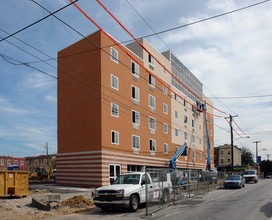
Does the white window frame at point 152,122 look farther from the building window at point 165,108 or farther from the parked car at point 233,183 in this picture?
the parked car at point 233,183

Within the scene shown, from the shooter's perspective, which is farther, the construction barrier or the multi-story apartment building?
the multi-story apartment building

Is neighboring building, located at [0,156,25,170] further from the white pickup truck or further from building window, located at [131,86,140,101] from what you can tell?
the white pickup truck

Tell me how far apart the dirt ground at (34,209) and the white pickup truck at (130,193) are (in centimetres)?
170

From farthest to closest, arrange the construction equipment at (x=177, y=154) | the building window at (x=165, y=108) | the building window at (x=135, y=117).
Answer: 1. the building window at (x=165, y=108)
2. the construction equipment at (x=177, y=154)
3. the building window at (x=135, y=117)

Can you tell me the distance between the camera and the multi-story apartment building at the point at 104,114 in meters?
26.5

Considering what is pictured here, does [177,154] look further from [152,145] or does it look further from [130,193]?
[130,193]

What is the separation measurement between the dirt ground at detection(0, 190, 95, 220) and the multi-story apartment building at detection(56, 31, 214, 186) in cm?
982

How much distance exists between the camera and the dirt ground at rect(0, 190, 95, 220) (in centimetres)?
1262

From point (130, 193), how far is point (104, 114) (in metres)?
14.1

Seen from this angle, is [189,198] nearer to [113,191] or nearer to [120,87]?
[113,191]

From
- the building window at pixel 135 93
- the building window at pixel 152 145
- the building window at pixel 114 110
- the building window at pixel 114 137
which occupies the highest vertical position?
the building window at pixel 135 93

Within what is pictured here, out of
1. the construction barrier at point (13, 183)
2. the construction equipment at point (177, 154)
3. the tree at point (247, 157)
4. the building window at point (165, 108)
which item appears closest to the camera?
the construction barrier at point (13, 183)

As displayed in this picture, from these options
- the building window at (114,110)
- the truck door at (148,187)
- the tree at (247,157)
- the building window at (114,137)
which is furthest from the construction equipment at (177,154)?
the tree at (247,157)

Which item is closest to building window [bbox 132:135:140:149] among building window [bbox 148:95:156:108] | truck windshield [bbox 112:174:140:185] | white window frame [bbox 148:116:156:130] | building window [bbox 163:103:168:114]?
white window frame [bbox 148:116:156:130]
